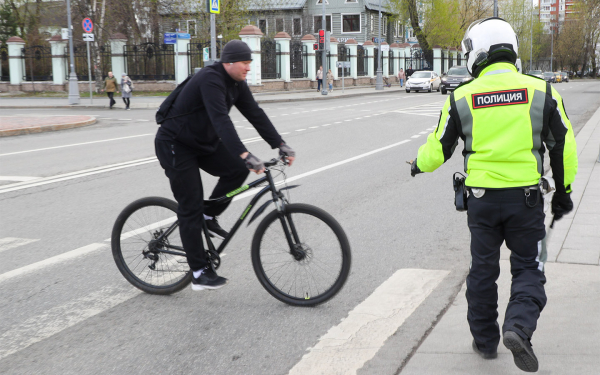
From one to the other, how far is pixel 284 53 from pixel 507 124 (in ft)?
129

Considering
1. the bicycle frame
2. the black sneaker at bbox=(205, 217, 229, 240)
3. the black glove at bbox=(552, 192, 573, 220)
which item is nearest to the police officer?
the black glove at bbox=(552, 192, 573, 220)

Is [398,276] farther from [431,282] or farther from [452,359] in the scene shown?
[452,359]

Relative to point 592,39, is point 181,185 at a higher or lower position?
lower

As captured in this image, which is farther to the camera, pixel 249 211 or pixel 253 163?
pixel 249 211

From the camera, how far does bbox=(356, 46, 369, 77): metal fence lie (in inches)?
2114

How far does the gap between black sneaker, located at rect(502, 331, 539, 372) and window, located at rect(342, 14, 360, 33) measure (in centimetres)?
7141

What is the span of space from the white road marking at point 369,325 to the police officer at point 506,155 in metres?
0.74

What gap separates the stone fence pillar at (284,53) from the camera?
41.4 meters

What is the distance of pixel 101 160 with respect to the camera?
452 inches

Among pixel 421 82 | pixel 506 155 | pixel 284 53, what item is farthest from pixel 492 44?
pixel 421 82

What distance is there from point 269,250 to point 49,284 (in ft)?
5.70

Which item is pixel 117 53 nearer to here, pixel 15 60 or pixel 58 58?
pixel 58 58

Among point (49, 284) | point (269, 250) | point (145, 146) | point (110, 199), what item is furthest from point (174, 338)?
point (145, 146)

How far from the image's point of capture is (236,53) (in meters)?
4.02
